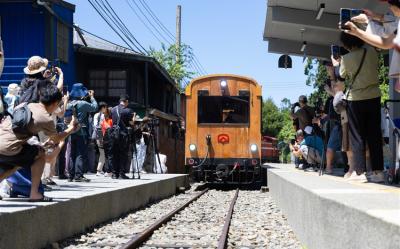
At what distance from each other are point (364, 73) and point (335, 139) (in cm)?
266

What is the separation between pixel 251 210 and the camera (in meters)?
11.7

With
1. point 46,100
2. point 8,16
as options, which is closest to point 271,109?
point 8,16

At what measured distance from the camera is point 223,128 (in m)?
17.7

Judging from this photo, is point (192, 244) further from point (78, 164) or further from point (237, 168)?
point (237, 168)

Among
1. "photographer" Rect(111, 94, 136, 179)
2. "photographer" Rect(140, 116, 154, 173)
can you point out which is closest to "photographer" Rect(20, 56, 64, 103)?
"photographer" Rect(111, 94, 136, 179)

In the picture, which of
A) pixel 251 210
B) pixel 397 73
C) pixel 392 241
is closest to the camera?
pixel 392 241

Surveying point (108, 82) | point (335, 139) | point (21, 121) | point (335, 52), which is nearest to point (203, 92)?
point (108, 82)

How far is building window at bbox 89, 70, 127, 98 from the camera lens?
24422mm

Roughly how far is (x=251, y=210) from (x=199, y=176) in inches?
241

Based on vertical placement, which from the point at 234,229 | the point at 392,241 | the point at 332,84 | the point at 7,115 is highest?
the point at 332,84

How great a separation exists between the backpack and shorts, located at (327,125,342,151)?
5.38 metres

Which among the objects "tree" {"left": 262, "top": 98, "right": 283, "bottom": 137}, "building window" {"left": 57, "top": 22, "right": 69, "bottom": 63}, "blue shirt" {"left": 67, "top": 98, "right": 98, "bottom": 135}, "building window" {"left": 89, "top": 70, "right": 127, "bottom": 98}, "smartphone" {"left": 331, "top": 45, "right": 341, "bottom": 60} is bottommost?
"blue shirt" {"left": 67, "top": 98, "right": 98, "bottom": 135}

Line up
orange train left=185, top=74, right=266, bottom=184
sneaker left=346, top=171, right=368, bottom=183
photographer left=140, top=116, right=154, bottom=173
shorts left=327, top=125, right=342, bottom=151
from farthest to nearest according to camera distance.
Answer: orange train left=185, top=74, right=266, bottom=184 < photographer left=140, top=116, right=154, bottom=173 < shorts left=327, top=125, right=342, bottom=151 < sneaker left=346, top=171, right=368, bottom=183

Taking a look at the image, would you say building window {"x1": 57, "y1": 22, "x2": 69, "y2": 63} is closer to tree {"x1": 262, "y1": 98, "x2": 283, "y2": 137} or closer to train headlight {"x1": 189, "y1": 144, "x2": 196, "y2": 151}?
train headlight {"x1": 189, "y1": 144, "x2": 196, "y2": 151}
